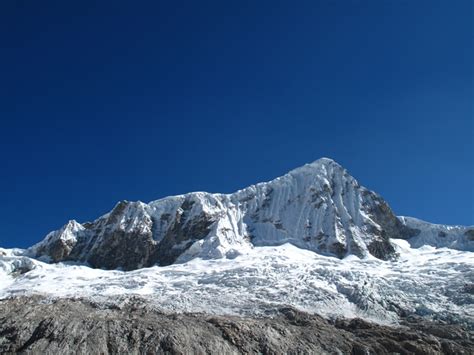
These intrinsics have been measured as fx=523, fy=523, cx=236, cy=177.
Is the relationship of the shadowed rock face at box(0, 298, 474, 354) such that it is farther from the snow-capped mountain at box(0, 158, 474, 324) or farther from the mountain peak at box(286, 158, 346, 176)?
the mountain peak at box(286, 158, 346, 176)

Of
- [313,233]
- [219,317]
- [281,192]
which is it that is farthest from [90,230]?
[219,317]

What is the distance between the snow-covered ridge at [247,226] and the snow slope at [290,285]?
10987 millimetres

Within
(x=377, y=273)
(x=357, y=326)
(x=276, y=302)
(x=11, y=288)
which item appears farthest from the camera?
(x=11, y=288)

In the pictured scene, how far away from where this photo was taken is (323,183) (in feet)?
584

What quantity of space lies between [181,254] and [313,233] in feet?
132

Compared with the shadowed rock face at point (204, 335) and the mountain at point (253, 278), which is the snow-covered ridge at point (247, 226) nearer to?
the mountain at point (253, 278)

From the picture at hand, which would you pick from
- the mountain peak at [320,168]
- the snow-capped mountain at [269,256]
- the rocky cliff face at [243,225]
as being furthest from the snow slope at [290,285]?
the mountain peak at [320,168]

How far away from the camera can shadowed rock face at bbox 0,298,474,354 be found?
2948 inches

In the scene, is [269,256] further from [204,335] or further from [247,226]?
[204,335]

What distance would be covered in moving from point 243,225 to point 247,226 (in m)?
1.33

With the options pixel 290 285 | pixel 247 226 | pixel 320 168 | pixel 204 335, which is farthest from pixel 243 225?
pixel 204 335

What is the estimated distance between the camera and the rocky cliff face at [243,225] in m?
154

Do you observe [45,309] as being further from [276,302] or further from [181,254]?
[181,254]

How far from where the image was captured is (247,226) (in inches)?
6634
